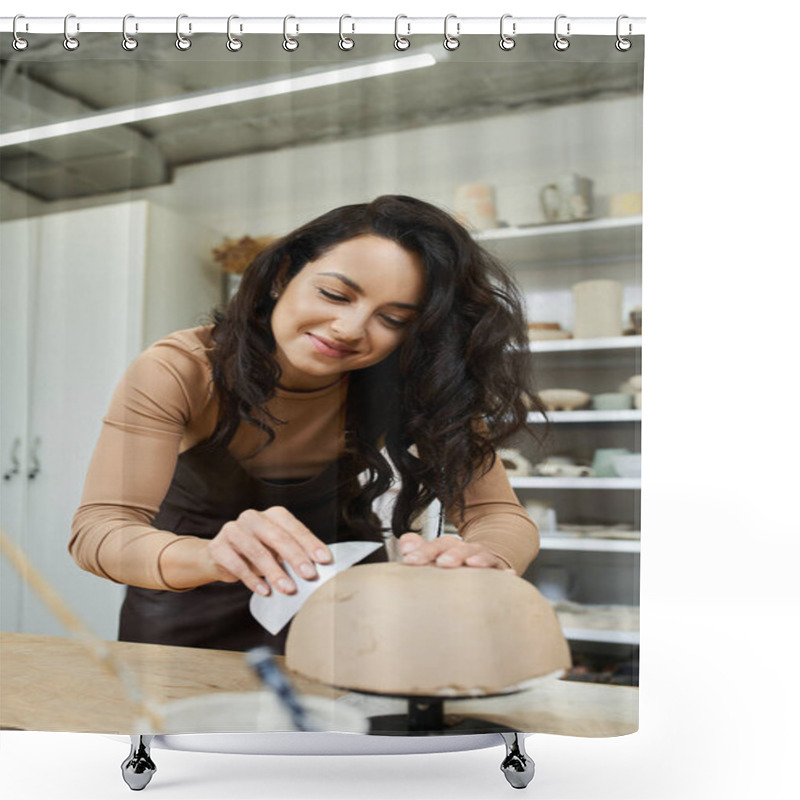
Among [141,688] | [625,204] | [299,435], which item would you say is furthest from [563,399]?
[141,688]

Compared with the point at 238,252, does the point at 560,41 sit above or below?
above

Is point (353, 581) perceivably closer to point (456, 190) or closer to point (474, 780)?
point (474, 780)

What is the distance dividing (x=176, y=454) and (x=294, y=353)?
0.95ft

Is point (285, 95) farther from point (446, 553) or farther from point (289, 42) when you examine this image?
point (446, 553)

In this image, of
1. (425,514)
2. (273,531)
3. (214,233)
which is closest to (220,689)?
(273,531)

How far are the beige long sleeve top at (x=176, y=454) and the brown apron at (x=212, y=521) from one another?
0.02 meters

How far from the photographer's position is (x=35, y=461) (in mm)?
1718

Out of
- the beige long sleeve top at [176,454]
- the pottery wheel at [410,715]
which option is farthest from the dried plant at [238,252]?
the pottery wheel at [410,715]

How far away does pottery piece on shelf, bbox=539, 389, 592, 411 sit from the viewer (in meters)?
1.70

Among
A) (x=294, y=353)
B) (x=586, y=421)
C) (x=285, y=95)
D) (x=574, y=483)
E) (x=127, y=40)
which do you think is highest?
(x=127, y=40)

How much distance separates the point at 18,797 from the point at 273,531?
795mm

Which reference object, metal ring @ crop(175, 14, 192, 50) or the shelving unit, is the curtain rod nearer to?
metal ring @ crop(175, 14, 192, 50)

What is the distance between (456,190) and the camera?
1.70m

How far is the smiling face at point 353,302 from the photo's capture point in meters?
1.65
